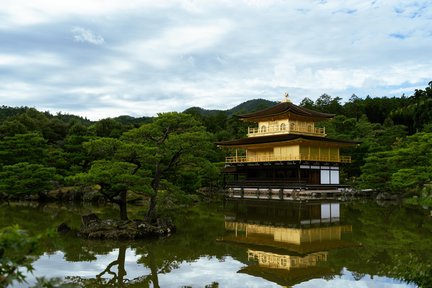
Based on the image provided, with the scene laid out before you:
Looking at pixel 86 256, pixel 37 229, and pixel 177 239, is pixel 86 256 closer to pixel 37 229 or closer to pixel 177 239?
pixel 177 239

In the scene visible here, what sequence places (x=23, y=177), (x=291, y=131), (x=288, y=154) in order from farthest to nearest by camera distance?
1. (x=291, y=131)
2. (x=288, y=154)
3. (x=23, y=177)

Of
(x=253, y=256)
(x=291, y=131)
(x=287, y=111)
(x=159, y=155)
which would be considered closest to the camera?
(x=253, y=256)

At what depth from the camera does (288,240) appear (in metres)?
12.8

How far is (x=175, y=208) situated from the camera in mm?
22547

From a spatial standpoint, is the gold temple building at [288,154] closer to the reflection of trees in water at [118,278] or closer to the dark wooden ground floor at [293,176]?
the dark wooden ground floor at [293,176]

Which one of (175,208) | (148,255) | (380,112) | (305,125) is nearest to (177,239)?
(148,255)

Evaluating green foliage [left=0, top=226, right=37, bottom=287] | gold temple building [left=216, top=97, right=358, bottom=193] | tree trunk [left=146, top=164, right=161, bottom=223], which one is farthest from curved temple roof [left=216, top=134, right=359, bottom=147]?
green foliage [left=0, top=226, right=37, bottom=287]

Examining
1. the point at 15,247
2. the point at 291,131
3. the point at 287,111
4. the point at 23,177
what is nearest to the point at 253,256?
the point at 15,247

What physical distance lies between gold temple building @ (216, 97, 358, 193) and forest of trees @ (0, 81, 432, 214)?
7.10 ft

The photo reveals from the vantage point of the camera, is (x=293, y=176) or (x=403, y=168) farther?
(x=293, y=176)

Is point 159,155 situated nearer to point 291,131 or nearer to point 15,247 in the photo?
point 15,247

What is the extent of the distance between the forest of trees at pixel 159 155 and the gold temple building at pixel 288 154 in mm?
2163

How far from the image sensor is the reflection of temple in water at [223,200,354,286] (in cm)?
895

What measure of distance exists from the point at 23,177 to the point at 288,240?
1699 cm
